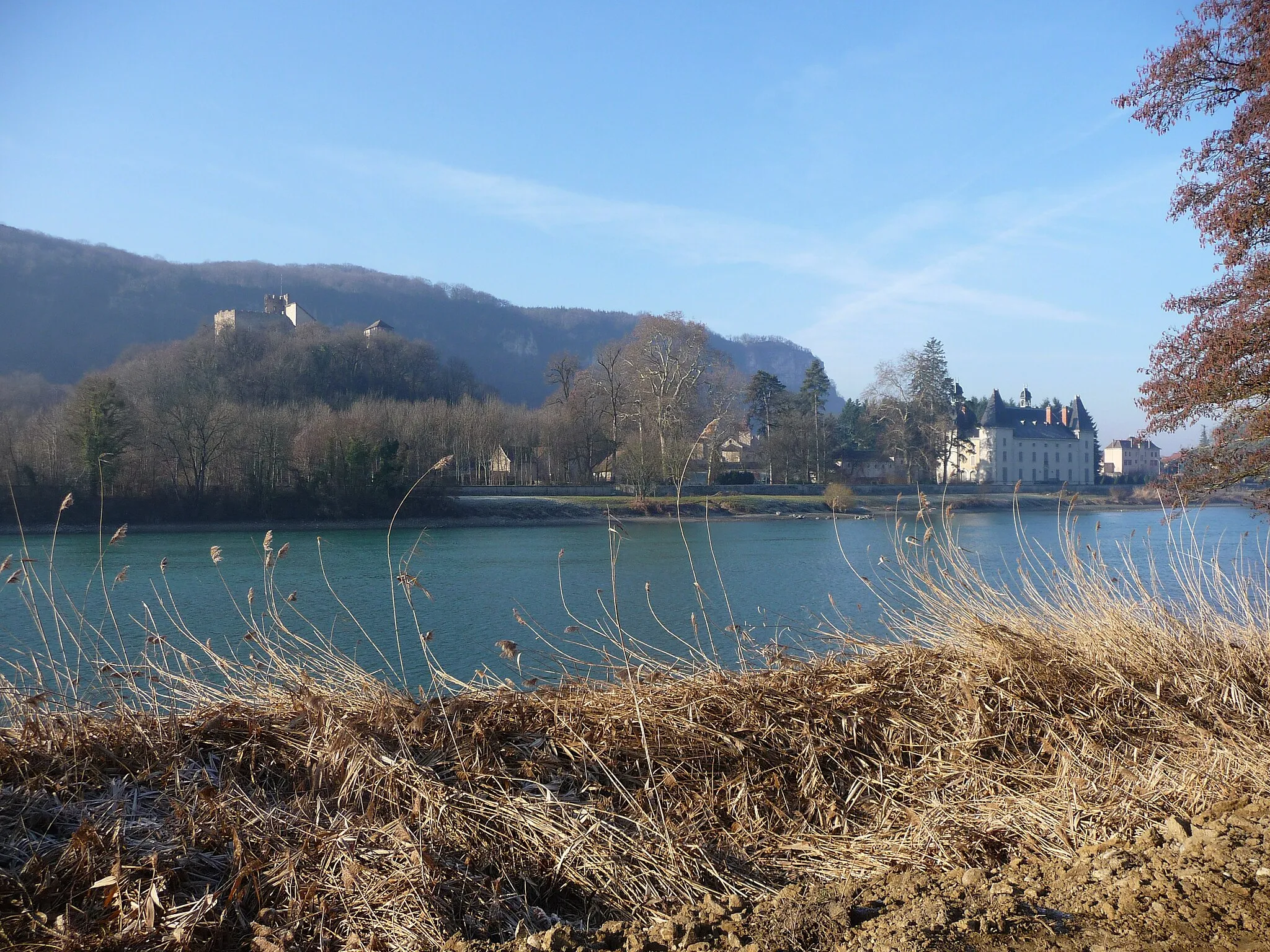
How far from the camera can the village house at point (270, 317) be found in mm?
89125

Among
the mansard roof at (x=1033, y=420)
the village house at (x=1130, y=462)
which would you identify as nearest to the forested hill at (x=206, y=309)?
the mansard roof at (x=1033, y=420)

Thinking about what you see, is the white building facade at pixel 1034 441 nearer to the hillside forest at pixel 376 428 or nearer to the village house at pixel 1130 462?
the village house at pixel 1130 462

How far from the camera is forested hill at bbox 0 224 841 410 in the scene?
4016 inches

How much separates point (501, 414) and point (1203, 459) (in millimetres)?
50573

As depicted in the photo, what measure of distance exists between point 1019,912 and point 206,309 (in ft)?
460

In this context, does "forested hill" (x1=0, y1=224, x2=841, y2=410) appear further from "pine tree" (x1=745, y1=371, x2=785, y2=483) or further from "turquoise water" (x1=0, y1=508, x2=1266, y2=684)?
"turquoise water" (x1=0, y1=508, x2=1266, y2=684)

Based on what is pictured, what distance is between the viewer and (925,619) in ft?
16.6

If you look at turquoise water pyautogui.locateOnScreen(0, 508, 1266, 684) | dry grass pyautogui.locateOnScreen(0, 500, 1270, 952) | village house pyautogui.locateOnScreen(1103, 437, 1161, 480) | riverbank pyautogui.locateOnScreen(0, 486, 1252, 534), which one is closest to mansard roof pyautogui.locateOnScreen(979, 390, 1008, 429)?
village house pyautogui.locateOnScreen(1103, 437, 1161, 480)

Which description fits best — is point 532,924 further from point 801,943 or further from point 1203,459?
point 1203,459

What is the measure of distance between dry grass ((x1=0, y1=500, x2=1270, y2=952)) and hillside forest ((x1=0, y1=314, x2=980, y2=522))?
25764 millimetres

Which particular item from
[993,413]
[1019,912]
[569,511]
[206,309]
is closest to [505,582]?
[1019,912]

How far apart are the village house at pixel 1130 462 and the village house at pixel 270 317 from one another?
259 feet

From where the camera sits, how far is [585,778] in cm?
325

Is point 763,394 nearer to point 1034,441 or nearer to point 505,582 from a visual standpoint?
point 1034,441
